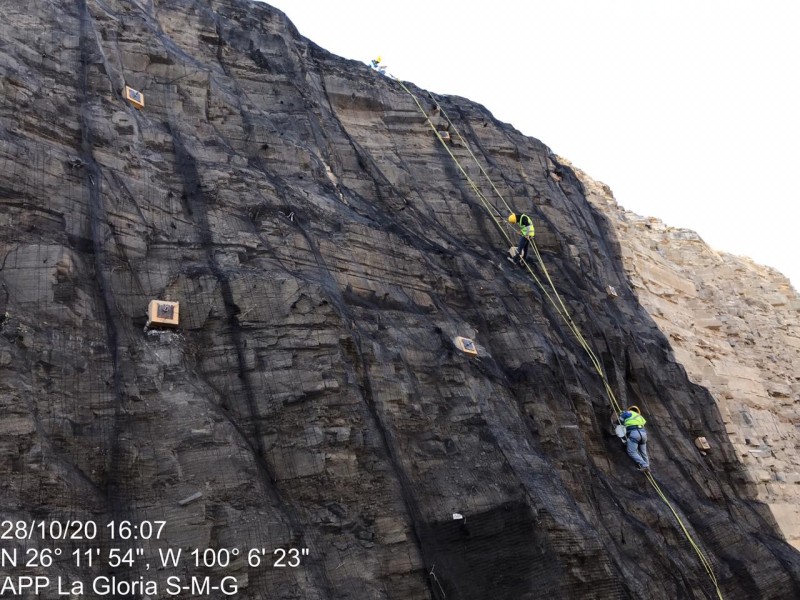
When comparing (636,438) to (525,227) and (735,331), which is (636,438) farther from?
Result: (735,331)

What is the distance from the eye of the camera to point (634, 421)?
14.2 m

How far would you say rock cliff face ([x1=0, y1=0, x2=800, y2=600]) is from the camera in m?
8.73

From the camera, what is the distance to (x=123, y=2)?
15781mm

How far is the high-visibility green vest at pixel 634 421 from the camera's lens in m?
14.2

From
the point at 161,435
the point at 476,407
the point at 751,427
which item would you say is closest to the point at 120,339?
the point at 161,435

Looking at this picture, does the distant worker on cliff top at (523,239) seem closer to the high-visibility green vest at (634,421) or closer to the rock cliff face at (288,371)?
the rock cliff face at (288,371)

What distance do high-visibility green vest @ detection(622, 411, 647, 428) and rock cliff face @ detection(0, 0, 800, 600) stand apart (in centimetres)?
64

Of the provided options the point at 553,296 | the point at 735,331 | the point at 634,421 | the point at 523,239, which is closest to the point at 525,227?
the point at 523,239

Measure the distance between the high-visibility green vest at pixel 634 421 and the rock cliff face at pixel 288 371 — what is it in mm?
644

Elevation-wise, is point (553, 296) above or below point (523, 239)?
below

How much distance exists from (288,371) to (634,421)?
22.5 ft

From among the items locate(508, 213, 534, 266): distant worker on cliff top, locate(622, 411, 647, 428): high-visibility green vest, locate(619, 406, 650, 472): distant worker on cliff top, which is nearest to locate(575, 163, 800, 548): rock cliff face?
locate(619, 406, 650, 472): distant worker on cliff top

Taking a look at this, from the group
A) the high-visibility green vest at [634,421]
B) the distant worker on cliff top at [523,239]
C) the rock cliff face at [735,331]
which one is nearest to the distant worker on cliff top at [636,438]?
the high-visibility green vest at [634,421]

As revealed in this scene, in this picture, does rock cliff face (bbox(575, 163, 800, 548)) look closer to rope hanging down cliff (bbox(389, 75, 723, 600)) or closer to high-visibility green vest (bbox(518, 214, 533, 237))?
rope hanging down cliff (bbox(389, 75, 723, 600))
